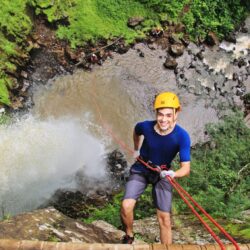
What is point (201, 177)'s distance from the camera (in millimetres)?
10344

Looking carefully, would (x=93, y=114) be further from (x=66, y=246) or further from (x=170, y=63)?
(x=66, y=246)

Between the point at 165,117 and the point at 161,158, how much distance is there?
2.34 ft

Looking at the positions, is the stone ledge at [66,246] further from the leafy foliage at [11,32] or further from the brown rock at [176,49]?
the brown rock at [176,49]

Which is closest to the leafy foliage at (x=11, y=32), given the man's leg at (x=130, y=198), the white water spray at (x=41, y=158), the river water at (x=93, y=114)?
the river water at (x=93, y=114)

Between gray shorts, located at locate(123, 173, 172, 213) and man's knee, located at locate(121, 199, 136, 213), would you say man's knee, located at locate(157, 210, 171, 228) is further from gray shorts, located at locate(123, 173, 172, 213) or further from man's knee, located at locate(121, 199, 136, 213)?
man's knee, located at locate(121, 199, 136, 213)

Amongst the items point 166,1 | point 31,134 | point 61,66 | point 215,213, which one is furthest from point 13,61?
point 215,213

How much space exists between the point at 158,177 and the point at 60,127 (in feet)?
25.7

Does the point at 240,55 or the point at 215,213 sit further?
the point at 240,55

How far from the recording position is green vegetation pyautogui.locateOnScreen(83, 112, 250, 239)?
8812mm

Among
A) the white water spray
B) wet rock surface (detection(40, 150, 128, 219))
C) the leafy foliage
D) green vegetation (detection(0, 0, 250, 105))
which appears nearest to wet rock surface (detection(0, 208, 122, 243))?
wet rock surface (detection(40, 150, 128, 219))

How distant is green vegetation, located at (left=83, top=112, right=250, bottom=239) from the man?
199 cm

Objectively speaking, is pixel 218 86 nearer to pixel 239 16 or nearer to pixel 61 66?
pixel 239 16

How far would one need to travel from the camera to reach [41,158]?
12273 mm

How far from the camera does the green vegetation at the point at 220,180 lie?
8.81 metres
